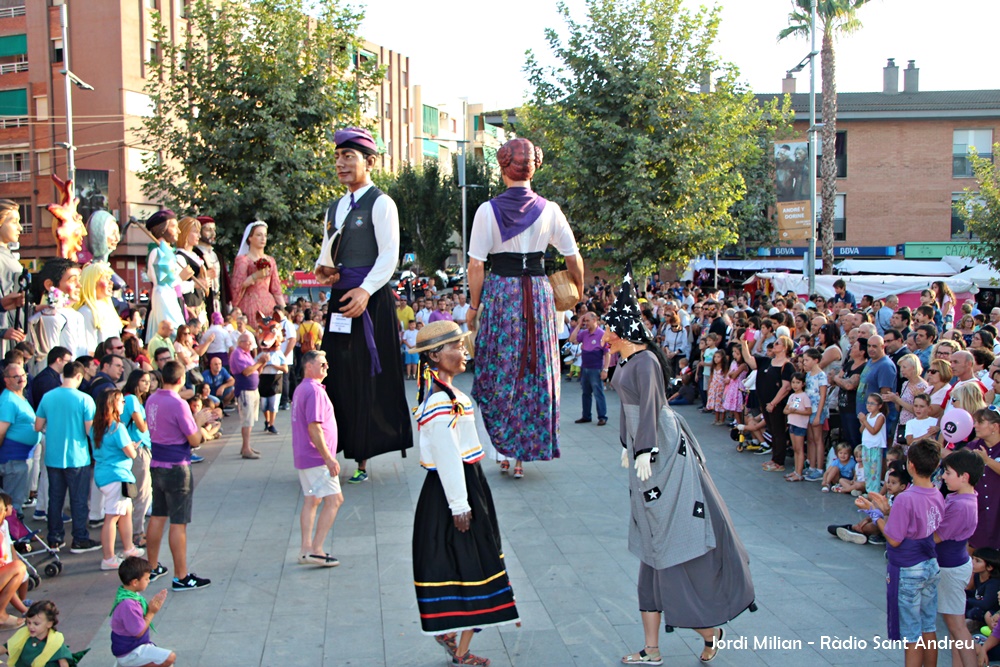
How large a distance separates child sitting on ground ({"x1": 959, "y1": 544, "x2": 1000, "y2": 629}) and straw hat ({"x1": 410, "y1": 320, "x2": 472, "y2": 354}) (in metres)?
3.52

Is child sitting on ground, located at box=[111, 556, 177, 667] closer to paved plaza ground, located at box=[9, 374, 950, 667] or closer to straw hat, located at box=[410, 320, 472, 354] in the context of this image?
paved plaza ground, located at box=[9, 374, 950, 667]

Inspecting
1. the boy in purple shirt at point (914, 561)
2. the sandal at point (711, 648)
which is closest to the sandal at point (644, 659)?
the sandal at point (711, 648)

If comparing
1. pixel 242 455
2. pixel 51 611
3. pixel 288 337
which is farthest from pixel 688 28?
pixel 51 611

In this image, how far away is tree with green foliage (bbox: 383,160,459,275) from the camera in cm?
4503

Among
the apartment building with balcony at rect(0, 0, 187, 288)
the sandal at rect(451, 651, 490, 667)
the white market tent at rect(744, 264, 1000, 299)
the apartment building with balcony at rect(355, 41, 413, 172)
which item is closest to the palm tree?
the white market tent at rect(744, 264, 1000, 299)

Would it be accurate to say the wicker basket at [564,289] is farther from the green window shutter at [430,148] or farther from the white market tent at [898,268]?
the green window shutter at [430,148]

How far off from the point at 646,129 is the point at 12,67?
106 feet

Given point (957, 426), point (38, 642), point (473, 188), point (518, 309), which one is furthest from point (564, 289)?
point (473, 188)

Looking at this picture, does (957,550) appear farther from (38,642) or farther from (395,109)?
(395,109)

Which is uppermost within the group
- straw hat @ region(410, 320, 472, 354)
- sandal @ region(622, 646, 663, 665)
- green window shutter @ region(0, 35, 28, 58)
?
green window shutter @ region(0, 35, 28, 58)

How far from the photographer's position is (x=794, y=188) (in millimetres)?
18859

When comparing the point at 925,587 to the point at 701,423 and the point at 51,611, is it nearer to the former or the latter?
the point at 51,611

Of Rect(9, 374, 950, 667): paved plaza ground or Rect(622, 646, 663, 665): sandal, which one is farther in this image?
Rect(9, 374, 950, 667): paved plaza ground

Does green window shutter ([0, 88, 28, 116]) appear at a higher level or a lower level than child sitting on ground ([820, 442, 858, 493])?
higher
